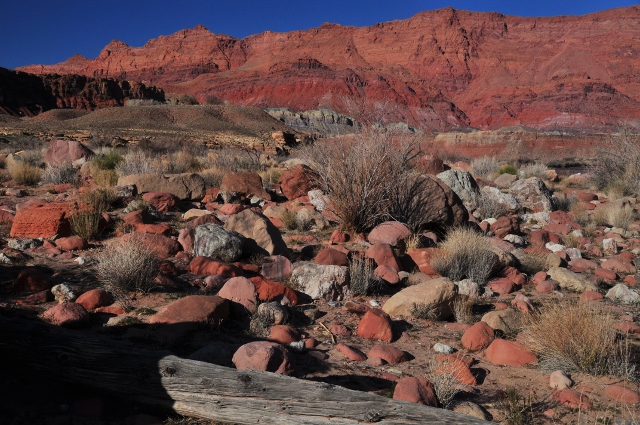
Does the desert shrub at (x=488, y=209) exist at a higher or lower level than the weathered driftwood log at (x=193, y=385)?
higher

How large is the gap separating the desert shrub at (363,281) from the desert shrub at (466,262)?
1.19 meters

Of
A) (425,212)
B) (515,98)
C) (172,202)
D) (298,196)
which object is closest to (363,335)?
(425,212)

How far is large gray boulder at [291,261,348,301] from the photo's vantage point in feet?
18.0

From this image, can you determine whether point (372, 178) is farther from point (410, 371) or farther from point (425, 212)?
point (410, 371)

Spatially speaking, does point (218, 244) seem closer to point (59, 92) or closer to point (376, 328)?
point (376, 328)

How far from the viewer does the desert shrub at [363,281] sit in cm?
567

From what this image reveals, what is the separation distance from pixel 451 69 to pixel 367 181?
107 metres

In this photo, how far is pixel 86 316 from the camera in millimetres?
4250

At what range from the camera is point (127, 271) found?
16.4 feet

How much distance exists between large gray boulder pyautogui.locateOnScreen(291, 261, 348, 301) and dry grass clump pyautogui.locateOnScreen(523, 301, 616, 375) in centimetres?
207

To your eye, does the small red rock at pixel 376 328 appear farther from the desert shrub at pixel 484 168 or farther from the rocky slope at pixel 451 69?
the rocky slope at pixel 451 69

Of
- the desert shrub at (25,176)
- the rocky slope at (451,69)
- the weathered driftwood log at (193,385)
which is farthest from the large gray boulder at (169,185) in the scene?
the rocky slope at (451,69)

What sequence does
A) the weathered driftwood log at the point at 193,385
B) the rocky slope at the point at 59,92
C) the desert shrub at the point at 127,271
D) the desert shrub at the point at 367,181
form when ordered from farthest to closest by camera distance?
the rocky slope at the point at 59,92 → the desert shrub at the point at 367,181 → the desert shrub at the point at 127,271 → the weathered driftwood log at the point at 193,385

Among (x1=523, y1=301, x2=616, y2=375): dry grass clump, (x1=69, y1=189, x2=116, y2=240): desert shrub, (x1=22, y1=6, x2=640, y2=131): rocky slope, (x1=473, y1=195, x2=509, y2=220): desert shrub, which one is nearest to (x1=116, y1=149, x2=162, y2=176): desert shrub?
(x1=69, y1=189, x2=116, y2=240): desert shrub
